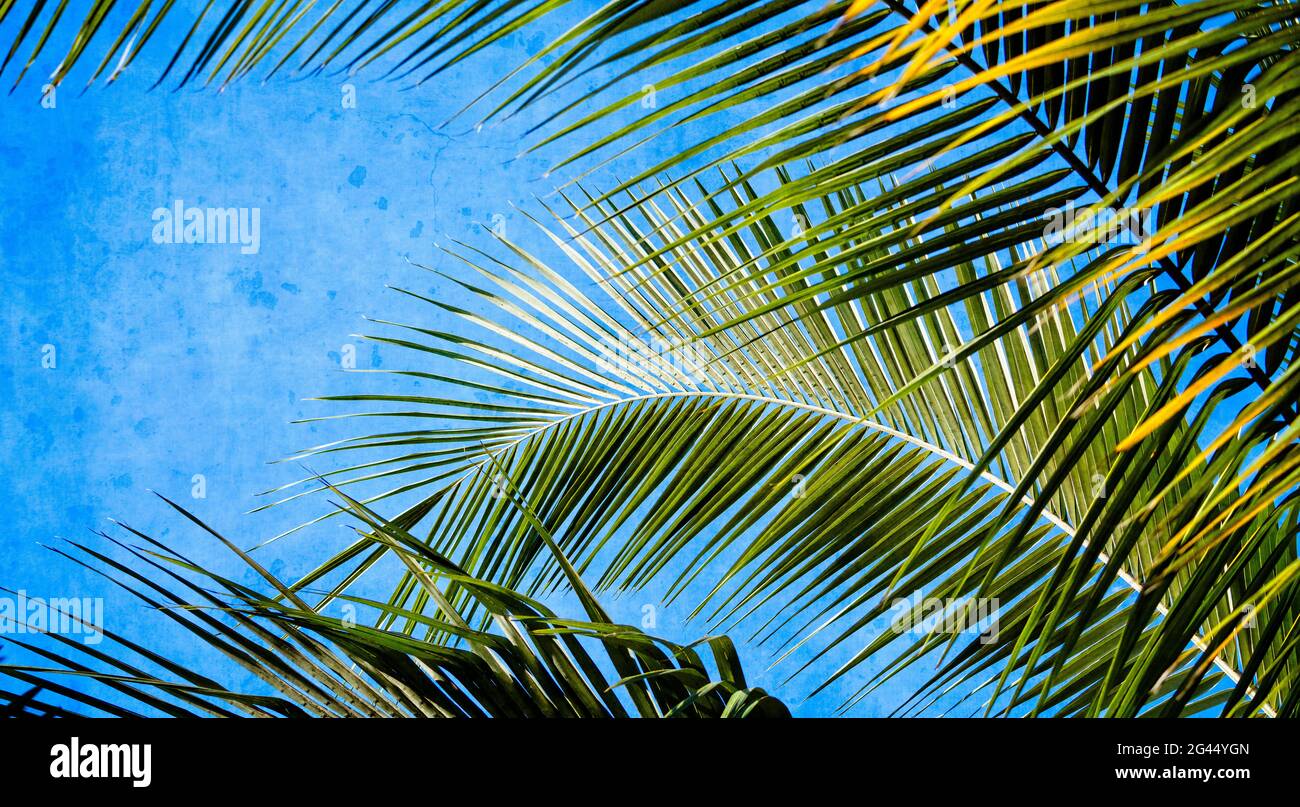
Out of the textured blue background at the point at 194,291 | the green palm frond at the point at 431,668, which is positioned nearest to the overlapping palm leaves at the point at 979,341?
the green palm frond at the point at 431,668

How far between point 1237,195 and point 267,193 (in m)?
3.80

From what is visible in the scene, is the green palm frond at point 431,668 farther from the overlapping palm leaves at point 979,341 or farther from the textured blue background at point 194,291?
the textured blue background at point 194,291

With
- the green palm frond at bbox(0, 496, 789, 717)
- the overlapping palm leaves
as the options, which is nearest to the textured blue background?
the overlapping palm leaves

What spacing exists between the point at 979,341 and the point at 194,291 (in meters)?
3.69

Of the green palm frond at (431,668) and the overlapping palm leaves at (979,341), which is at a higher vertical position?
the overlapping palm leaves at (979,341)

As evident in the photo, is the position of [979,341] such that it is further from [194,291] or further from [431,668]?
[194,291]

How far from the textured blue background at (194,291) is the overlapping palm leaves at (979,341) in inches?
101

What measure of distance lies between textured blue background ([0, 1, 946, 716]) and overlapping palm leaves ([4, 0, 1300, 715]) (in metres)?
2.58

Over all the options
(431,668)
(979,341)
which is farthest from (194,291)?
(979,341)

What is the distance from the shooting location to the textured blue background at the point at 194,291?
3.52 metres

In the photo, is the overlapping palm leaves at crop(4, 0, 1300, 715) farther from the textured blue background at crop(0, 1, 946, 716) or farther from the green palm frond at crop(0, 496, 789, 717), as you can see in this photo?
the textured blue background at crop(0, 1, 946, 716)

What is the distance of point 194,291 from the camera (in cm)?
360

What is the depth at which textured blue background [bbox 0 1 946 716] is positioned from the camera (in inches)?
139
